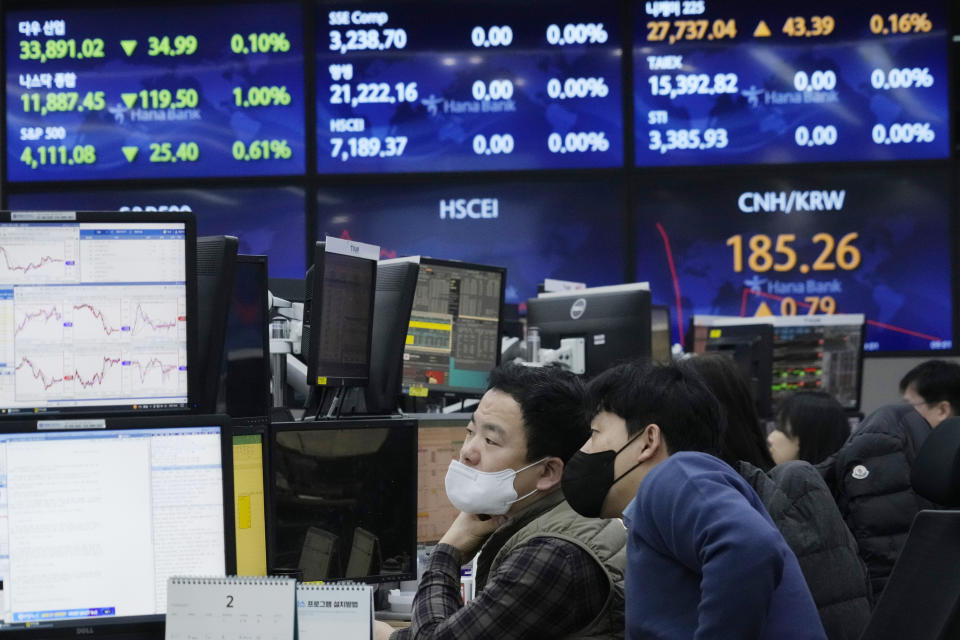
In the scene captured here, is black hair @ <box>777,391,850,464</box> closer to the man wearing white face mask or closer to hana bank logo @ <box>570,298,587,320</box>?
hana bank logo @ <box>570,298,587,320</box>

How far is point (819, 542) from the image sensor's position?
2.52 m

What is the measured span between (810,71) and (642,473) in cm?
420

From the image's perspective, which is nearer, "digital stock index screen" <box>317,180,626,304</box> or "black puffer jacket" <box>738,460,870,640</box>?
"black puffer jacket" <box>738,460,870,640</box>

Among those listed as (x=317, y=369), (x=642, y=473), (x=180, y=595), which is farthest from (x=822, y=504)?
(x=180, y=595)

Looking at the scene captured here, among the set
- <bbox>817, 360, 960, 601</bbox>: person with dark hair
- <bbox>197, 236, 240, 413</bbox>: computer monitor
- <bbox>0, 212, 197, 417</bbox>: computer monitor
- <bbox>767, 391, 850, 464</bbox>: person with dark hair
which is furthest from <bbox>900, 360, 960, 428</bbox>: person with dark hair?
<bbox>0, 212, 197, 417</bbox>: computer monitor

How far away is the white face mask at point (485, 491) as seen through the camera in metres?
2.27

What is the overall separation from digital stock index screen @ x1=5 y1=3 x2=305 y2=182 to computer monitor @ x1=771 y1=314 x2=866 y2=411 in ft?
8.02

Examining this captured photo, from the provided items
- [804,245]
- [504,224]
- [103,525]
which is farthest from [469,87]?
[103,525]

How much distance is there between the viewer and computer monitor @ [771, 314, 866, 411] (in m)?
5.38

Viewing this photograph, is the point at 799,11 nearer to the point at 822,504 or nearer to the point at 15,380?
the point at 822,504

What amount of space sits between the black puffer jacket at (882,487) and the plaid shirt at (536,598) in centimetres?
195

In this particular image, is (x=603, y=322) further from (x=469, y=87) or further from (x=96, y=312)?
(x=96, y=312)

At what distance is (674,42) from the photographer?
18.7 feet

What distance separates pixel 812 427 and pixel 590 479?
96.6 inches
